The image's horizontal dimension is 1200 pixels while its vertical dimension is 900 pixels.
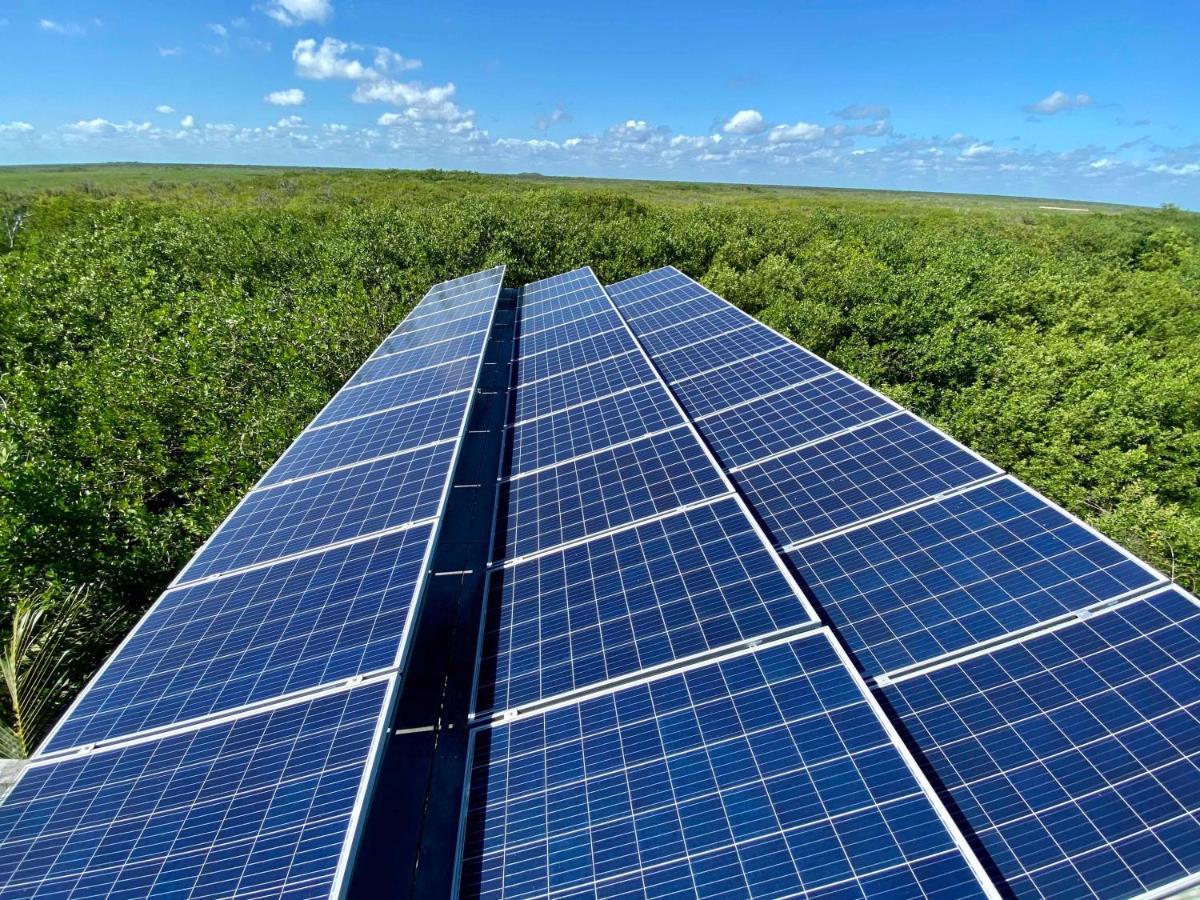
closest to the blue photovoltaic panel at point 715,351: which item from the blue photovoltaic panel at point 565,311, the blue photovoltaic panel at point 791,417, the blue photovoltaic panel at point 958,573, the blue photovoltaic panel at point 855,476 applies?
the blue photovoltaic panel at point 791,417

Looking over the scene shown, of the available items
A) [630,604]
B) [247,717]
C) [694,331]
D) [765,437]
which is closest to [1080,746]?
[630,604]

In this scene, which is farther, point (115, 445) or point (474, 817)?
point (115, 445)

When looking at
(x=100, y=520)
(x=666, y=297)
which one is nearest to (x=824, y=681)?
(x=100, y=520)

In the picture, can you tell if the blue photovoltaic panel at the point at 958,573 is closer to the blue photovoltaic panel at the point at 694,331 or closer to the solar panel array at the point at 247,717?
the solar panel array at the point at 247,717

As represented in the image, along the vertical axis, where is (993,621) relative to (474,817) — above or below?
above

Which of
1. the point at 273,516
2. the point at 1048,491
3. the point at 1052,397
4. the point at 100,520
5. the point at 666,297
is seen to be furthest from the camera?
the point at 666,297

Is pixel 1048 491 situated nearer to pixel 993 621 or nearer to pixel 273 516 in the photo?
pixel 993 621

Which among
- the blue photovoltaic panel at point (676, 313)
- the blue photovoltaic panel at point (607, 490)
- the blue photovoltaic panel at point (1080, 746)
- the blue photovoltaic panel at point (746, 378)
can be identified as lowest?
the blue photovoltaic panel at point (1080, 746)
